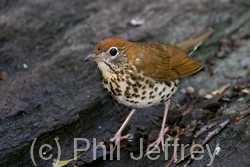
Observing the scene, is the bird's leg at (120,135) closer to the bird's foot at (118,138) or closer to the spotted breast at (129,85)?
→ the bird's foot at (118,138)

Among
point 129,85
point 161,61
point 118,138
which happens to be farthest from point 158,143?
point 161,61

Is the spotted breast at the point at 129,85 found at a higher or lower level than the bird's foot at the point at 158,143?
higher

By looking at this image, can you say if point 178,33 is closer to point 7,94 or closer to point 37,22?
point 37,22

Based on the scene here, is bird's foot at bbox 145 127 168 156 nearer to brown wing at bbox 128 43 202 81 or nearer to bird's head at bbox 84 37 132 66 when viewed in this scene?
brown wing at bbox 128 43 202 81

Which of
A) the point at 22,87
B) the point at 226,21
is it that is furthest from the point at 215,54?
the point at 22,87

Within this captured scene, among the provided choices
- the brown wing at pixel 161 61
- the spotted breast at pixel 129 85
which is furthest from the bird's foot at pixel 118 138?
the brown wing at pixel 161 61

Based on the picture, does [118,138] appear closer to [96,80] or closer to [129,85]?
[129,85]

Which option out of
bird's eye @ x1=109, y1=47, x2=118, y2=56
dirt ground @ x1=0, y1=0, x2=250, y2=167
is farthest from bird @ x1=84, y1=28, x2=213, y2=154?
dirt ground @ x1=0, y1=0, x2=250, y2=167
